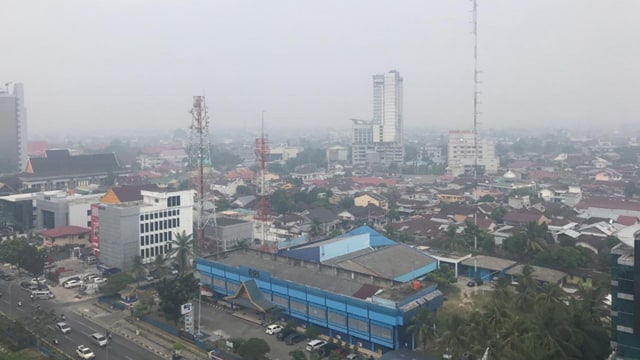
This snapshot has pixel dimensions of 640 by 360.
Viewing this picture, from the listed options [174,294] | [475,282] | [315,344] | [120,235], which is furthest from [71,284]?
[475,282]

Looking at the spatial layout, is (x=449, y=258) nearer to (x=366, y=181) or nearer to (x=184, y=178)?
(x=366, y=181)

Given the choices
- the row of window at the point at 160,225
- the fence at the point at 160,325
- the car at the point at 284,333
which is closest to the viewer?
the car at the point at 284,333

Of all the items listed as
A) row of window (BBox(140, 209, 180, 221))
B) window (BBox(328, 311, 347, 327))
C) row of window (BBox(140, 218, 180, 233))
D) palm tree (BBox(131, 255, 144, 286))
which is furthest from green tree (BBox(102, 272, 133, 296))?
window (BBox(328, 311, 347, 327))

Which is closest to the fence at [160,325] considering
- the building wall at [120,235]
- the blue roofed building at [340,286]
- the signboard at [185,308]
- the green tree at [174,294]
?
the green tree at [174,294]

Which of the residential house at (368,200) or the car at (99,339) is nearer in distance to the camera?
the car at (99,339)

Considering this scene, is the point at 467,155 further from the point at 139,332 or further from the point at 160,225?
the point at 139,332

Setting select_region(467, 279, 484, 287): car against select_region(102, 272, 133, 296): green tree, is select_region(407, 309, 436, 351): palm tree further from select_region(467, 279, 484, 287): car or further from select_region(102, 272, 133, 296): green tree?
select_region(102, 272, 133, 296): green tree

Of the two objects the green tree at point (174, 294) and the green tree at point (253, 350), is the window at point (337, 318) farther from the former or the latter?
the green tree at point (174, 294)
